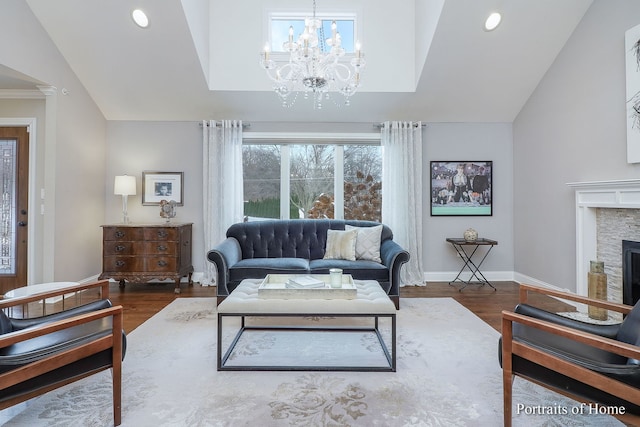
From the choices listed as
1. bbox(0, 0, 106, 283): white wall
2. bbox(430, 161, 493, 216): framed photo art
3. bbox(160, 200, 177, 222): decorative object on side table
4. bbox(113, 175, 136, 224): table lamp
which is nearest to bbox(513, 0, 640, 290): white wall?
bbox(430, 161, 493, 216): framed photo art

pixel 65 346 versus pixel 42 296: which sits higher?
pixel 42 296

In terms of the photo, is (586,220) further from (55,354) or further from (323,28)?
(55,354)

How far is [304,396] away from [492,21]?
14.1ft

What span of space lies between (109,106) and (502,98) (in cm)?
562

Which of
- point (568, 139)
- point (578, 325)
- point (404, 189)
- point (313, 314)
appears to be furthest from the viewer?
point (404, 189)

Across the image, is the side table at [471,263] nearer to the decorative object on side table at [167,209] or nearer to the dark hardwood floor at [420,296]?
the dark hardwood floor at [420,296]

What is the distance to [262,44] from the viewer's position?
15.2ft

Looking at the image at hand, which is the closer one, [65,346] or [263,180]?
[65,346]

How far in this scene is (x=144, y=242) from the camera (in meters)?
4.55

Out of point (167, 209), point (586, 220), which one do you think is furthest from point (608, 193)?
point (167, 209)

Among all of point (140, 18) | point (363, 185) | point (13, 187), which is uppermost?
point (140, 18)

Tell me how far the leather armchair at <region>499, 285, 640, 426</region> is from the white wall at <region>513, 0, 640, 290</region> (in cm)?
216

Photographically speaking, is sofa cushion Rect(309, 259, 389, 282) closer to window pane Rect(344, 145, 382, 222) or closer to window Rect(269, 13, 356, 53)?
window pane Rect(344, 145, 382, 222)

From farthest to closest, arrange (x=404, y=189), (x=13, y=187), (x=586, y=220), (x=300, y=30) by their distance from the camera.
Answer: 1. (x=404, y=189)
2. (x=300, y=30)
3. (x=13, y=187)
4. (x=586, y=220)
